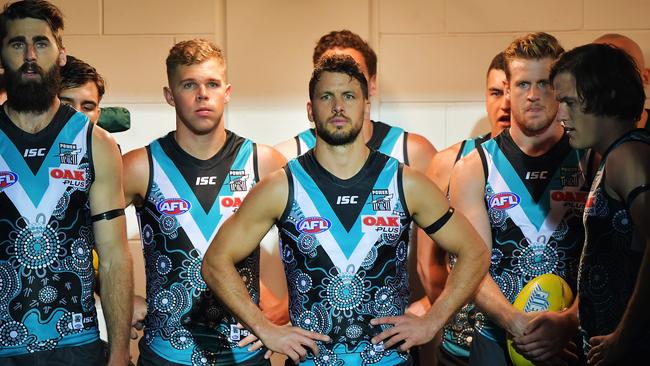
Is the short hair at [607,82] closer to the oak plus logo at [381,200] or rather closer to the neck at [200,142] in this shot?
the oak plus logo at [381,200]

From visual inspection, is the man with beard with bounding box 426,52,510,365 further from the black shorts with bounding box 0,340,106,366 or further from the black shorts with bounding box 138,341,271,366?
the black shorts with bounding box 0,340,106,366

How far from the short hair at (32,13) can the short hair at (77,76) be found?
78cm

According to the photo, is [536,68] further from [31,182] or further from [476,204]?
[31,182]

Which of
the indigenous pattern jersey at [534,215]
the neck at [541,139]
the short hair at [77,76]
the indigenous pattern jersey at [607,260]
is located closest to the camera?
the indigenous pattern jersey at [607,260]

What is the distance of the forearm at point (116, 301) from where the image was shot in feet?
11.7

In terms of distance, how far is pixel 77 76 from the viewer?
14.4ft

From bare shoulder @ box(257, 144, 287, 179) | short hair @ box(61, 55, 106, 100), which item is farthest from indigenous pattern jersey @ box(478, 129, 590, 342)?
short hair @ box(61, 55, 106, 100)

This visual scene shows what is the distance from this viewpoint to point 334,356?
3.50 meters

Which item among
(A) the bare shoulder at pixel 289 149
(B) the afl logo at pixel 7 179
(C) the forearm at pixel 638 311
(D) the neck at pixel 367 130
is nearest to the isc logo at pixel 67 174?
(B) the afl logo at pixel 7 179

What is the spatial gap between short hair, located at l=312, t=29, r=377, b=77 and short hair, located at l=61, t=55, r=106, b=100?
1049 millimetres

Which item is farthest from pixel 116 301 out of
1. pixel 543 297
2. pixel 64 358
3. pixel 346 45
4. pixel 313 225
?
pixel 346 45

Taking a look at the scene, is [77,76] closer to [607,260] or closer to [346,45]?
[346,45]

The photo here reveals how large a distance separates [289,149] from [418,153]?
24.8 inches

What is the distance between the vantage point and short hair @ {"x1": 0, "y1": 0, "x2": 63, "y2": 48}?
353 centimetres
